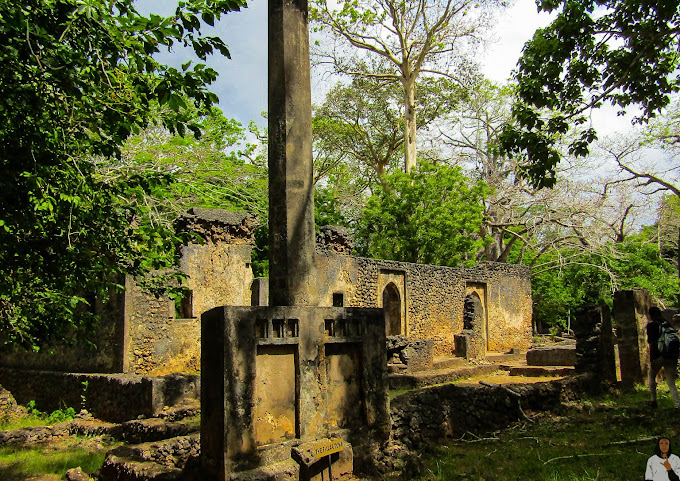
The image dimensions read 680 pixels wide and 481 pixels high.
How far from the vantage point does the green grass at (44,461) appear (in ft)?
22.1

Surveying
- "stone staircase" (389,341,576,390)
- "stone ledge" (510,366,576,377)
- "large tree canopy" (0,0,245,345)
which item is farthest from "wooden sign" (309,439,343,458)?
"stone ledge" (510,366,576,377)

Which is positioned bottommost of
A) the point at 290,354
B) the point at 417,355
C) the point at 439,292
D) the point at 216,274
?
the point at 417,355

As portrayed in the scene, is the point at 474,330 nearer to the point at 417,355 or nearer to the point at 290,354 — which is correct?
Result: the point at 417,355

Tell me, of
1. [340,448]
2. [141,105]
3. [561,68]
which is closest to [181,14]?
[141,105]

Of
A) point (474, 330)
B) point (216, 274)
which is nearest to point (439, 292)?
point (474, 330)

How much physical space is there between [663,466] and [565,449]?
87.6 inches

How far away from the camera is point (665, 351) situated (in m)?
8.13

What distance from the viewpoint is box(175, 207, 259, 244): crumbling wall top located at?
14.2 m

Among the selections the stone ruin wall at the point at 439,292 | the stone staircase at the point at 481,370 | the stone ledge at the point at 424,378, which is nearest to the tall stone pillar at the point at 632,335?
the stone staircase at the point at 481,370

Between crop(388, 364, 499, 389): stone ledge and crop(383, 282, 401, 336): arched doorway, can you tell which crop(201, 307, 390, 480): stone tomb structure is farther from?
crop(383, 282, 401, 336): arched doorway

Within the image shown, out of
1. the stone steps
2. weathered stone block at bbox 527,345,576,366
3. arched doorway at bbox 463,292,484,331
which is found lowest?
the stone steps

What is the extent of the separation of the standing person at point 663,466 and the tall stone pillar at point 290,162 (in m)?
3.02

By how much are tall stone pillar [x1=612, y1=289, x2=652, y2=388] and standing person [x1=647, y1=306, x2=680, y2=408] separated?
2.17 metres

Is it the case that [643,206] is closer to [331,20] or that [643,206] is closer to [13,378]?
[331,20]
